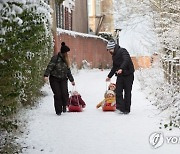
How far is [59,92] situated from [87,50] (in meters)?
24.4

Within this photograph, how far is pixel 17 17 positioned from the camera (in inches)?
167

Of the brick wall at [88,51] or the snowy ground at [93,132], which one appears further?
the brick wall at [88,51]

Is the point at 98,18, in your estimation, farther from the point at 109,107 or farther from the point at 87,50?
the point at 109,107

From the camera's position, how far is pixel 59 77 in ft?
34.9

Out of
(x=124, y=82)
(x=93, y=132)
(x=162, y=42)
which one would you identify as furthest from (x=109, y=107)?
(x=162, y=42)

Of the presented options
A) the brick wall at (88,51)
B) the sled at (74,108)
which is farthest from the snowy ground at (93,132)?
the brick wall at (88,51)

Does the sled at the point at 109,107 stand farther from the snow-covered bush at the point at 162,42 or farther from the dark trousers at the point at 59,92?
the snow-covered bush at the point at 162,42

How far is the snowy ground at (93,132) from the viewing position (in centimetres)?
699

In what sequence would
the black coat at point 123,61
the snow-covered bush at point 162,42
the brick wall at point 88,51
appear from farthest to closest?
the brick wall at point 88,51, the black coat at point 123,61, the snow-covered bush at point 162,42

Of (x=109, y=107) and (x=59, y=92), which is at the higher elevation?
(x=59, y=92)

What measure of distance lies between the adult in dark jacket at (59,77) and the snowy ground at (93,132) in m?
0.32

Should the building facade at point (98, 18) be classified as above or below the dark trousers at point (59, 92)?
above

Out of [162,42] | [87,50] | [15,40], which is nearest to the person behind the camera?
[15,40]

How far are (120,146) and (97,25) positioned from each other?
4214cm
